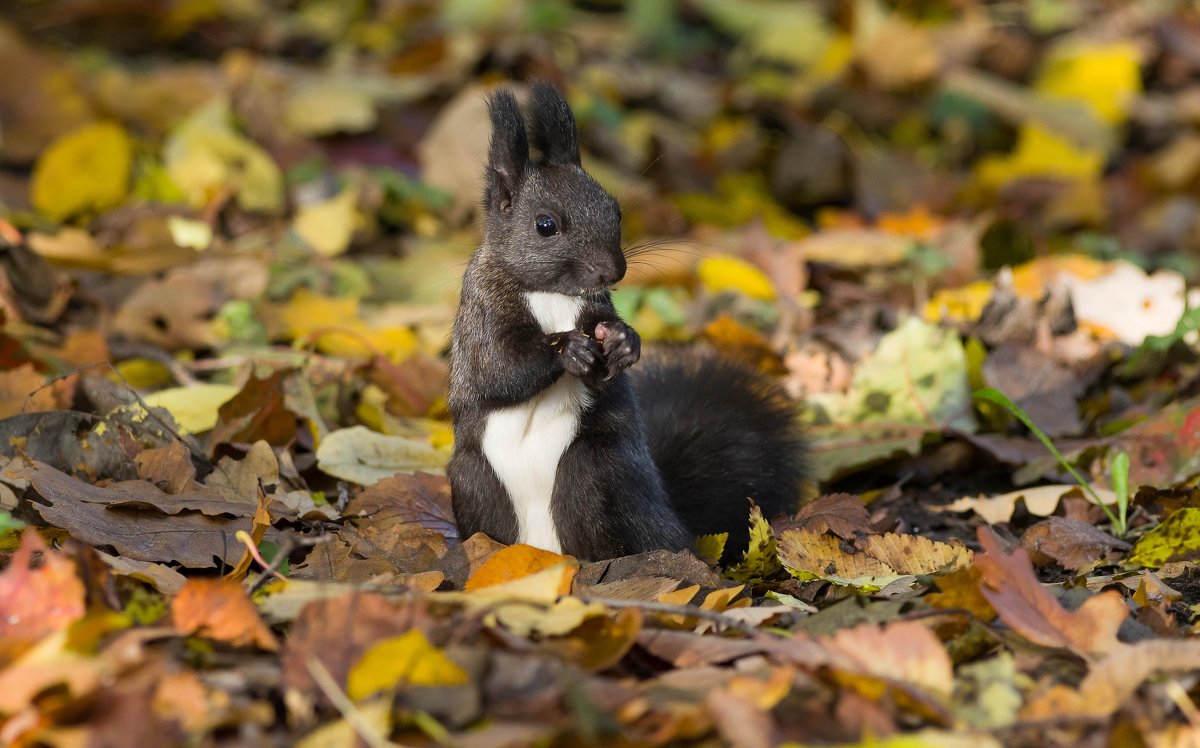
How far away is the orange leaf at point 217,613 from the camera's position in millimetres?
1990

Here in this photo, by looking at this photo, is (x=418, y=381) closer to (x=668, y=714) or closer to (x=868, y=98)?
(x=668, y=714)

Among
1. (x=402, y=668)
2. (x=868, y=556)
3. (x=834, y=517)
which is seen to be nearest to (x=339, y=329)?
(x=834, y=517)

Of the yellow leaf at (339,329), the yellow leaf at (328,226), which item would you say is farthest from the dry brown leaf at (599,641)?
the yellow leaf at (328,226)

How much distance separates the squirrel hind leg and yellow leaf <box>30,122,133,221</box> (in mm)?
2429

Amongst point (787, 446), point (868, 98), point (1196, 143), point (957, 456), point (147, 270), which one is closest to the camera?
point (787, 446)

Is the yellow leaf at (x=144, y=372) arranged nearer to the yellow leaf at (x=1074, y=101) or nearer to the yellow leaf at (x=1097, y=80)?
the yellow leaf at (x=1074, y=101)

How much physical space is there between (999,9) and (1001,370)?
474 centimetres

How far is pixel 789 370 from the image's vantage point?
13.0 feet

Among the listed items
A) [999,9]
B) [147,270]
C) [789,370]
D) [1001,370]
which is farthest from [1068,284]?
[999,9]

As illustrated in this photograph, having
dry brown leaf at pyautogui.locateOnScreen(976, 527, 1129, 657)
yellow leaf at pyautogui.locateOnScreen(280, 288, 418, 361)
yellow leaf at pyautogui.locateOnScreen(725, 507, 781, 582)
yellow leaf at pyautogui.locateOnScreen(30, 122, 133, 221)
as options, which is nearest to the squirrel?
yellow leaf at pyautogui.locateOnScreen(725, 507, 781, 582)

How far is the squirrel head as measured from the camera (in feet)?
8.91

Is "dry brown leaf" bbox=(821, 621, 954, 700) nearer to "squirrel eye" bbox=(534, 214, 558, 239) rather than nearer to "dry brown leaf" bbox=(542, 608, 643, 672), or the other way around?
"dry brown leaf" bbox=(542, 608, 643, 672)

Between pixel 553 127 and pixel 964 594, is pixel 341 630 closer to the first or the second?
pixel 964 594

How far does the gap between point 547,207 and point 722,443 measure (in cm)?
75
